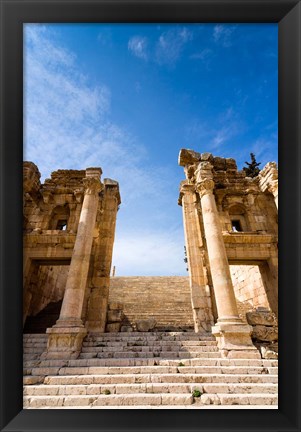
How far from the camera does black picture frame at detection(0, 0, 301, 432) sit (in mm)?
2064

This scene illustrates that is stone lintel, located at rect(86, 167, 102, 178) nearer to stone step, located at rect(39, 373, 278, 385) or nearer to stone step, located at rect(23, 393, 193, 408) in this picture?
stone step, located at rect(39, 373, 278, 385)

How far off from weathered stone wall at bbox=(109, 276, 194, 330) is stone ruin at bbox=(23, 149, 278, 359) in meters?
0.10

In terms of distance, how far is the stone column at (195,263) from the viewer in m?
10.9

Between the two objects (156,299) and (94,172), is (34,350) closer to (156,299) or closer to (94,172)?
(156,299)

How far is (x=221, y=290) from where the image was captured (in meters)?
9.19

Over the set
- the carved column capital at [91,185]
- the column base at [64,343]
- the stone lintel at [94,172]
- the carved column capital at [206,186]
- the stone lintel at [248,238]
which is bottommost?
the column base at [64,343]

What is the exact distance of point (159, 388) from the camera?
18.5 ft

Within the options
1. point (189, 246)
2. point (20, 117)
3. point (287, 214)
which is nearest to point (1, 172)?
point (20, 117)

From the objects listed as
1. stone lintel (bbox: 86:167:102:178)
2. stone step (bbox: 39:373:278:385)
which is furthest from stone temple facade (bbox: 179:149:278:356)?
stone lintel (bbox: 86:167:102:178)

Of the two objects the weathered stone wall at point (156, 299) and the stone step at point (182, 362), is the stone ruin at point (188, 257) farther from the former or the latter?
the stone step at point (182, 362)

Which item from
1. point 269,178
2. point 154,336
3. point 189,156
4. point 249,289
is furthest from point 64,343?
point 269,178

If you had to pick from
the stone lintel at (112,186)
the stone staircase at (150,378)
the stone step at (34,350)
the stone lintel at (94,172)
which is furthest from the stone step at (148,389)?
the stone lintel at (112,186)

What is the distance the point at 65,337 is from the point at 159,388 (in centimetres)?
392

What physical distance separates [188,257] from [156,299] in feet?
12.1
